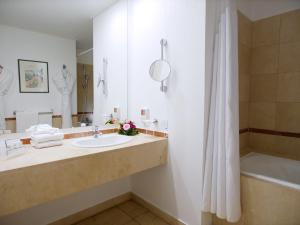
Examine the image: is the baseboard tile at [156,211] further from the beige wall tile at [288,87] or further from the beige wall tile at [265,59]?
the beige wall tile at [265,59]

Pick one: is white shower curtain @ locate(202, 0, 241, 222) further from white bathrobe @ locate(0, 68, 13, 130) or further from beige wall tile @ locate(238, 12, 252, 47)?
white bathrobe @ locate(0, 68, 13, 130)

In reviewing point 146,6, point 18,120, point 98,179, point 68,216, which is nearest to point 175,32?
point 146,6

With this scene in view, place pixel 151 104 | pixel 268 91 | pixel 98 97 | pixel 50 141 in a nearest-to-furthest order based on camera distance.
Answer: pixel 50 141 → pixel 151 104 → pixel 98 97 → pixel 268 91

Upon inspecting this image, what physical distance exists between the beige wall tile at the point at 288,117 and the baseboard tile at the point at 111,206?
1.59m

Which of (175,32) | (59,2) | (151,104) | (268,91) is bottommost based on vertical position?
(151,104)

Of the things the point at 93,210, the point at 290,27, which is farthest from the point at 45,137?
the point at 290,27

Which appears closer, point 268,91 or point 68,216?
point 68,216

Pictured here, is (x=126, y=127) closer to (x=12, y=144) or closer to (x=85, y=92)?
(x=85, y=92)

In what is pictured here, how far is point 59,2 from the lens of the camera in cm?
175

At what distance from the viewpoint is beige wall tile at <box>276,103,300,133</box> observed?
210cm

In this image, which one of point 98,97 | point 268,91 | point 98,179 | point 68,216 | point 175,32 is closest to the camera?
point 98,179

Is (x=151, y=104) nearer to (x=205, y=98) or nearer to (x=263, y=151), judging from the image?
(x=205, y=98)

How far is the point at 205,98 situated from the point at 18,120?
61.1 inches

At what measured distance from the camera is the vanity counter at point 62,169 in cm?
105
